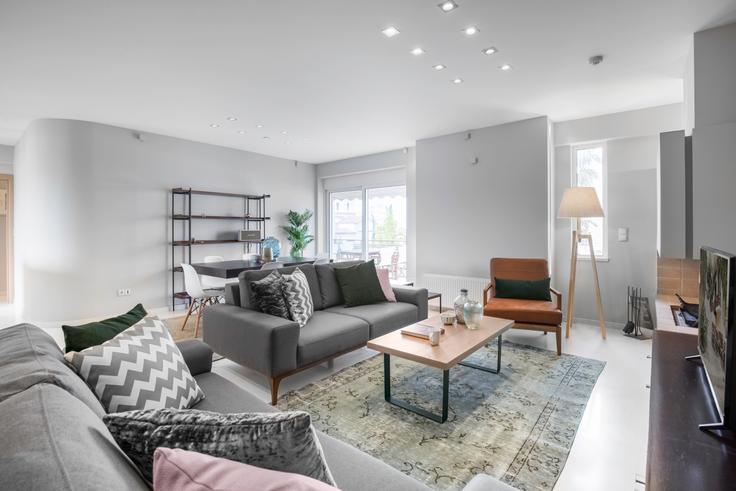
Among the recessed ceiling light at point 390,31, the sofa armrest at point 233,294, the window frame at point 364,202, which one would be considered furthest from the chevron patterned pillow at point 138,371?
the window frame at point 364,202

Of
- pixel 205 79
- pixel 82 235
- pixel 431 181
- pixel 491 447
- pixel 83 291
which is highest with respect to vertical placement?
pixel 205 79

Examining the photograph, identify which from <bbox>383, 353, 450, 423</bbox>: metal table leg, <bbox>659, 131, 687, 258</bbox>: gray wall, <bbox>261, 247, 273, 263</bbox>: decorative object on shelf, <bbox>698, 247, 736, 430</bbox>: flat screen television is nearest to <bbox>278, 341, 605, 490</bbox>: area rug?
<bbox>383, 353, 450, 423</bbox>: metal table leg

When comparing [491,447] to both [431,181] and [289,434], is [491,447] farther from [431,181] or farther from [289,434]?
[431,181]

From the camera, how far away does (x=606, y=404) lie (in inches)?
101

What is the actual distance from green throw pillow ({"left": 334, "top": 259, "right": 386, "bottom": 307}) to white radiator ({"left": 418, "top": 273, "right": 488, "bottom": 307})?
1.71m

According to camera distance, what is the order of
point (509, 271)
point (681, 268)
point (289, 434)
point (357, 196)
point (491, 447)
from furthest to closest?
point (357, 196)
point (509, 271)
point (681, 268)
point (491, 447)
point (289, 434)

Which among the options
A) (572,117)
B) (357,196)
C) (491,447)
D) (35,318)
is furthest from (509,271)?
(35,318)

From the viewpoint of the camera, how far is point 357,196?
7.46 m

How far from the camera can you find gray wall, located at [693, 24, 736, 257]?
241cm

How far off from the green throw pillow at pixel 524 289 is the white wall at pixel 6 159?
802 cm

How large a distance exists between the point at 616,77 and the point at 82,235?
6512 mm

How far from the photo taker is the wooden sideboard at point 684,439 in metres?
0.95

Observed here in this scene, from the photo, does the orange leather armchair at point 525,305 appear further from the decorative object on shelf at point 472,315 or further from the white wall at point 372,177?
the white wall at point 372,177

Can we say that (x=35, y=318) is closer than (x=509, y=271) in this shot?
No
